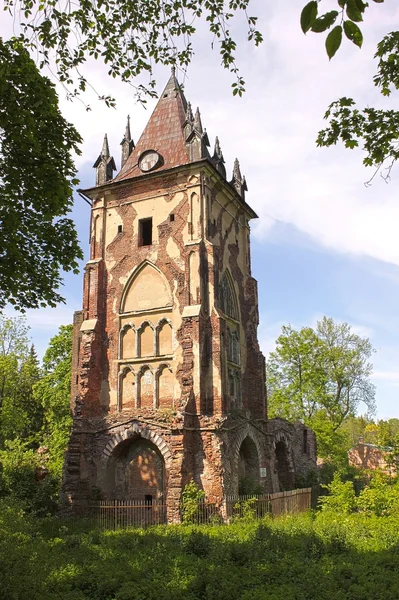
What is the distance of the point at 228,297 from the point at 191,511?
9.34 metres

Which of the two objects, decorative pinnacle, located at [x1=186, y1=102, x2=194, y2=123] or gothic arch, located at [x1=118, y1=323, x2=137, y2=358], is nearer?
gothic arch, located at [x1=118, y1=323, x2=137, y2=358]

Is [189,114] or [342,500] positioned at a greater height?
[189,114]

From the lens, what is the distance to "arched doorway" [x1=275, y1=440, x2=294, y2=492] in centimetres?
2505

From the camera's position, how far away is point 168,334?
2158 cm

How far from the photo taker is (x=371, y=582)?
9805 millimetres

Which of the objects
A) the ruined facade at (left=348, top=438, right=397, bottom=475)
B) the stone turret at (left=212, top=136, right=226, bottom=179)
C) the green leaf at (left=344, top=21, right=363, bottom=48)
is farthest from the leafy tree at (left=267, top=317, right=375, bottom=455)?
the green leaf at (left=344, top=21, right=363, bottom=48)

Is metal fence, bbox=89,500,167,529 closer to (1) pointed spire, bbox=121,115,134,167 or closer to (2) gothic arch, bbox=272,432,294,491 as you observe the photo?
(2) gothic arch, bbox=272,432,294,491

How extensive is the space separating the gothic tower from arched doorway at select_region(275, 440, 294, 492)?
9.27 ft

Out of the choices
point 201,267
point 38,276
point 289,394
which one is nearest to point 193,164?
point 201,267

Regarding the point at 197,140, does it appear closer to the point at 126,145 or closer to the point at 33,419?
the point at 126,145

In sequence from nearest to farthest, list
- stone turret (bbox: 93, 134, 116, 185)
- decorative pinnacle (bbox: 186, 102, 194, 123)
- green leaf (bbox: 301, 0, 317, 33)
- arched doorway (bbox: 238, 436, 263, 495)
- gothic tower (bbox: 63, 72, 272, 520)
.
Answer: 1. green leaf (bbox: 301, 0, 317, 33)
2. gothic tower (bbox: 63, 72, 272, 520)
3. arched doorway (bbox: 238, 436, 263, 495)
4. decorative pinnacle (bbox: 186, 102, 194, 123)
5. stone turret (bbox: 93, 134, 116, 185)

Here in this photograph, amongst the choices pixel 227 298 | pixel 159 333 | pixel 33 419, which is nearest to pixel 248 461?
pixel 159 333

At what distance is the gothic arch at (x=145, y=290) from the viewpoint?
72.4 ft

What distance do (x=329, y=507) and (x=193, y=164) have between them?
13945mm
